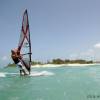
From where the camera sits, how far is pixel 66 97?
619 inches

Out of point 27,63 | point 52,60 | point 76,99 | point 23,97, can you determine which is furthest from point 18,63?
point 52,60

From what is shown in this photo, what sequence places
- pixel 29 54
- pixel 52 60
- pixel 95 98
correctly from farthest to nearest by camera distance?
pixel 52 60 → pixel 29 54 → pixel 95 98

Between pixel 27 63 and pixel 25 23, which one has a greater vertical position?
pixel 25 23

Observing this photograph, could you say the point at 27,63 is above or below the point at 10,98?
above

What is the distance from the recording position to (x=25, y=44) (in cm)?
3259

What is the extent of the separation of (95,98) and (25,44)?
1899cm

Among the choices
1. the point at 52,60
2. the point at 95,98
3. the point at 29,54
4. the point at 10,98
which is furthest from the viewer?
the point at 52,60

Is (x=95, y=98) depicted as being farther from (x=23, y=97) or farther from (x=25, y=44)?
(x=25, y=44)

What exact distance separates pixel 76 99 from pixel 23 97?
3456mm

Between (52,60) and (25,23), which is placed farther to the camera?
(52,60)

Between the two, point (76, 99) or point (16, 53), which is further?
point (16, 53)

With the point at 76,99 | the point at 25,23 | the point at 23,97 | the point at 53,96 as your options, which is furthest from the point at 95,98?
the point at 25,23

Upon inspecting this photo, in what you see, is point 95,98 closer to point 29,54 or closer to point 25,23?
point 29,54

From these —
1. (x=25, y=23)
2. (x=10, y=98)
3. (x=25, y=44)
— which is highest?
(x=25, y=23)
